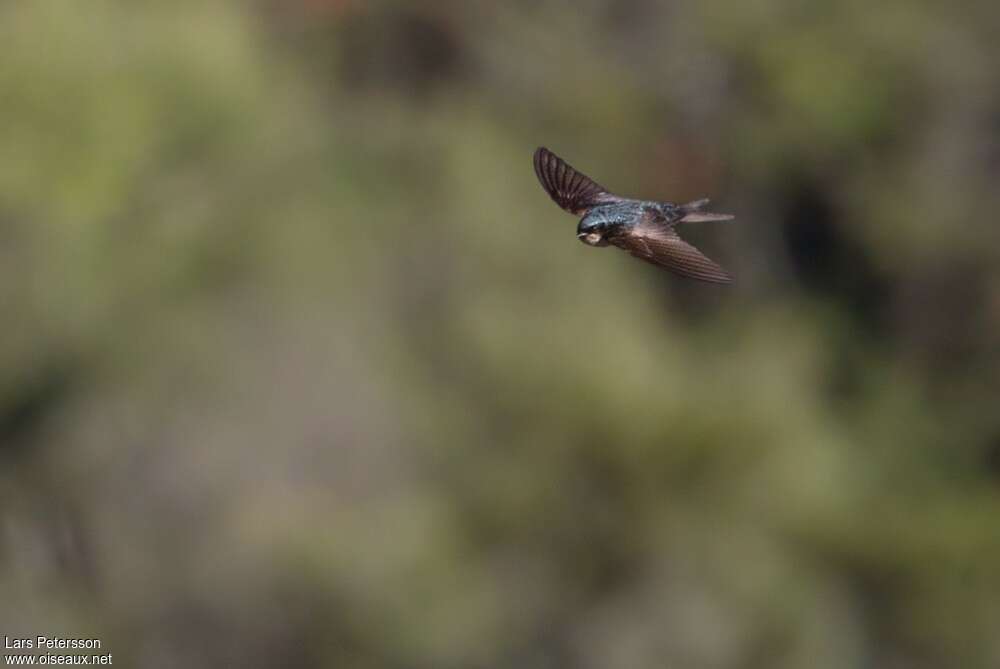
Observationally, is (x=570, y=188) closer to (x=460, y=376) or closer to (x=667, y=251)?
(x=667, y=251)

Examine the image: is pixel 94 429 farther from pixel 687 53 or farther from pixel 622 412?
pixel 687 53

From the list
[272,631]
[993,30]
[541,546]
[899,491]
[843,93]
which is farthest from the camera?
[843,93]

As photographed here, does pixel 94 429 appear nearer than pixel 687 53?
Yes

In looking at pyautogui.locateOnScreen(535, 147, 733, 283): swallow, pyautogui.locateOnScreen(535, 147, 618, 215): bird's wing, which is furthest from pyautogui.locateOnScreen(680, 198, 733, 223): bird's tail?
pyautogui.locateOnScreen(535, 147, 618, 215): bird's wing

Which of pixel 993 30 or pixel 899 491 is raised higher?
pixel 993 30

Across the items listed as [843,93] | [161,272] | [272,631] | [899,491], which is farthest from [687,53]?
[272,631]

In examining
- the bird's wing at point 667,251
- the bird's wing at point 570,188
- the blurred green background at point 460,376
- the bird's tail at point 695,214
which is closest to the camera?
the bird's wing at point 667,251

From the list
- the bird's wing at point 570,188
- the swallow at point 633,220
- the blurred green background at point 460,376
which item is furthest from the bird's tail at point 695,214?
the blurred green background at point 460,376

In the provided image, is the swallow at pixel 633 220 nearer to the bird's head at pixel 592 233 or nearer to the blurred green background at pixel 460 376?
the bird's head at pixel 592 233
